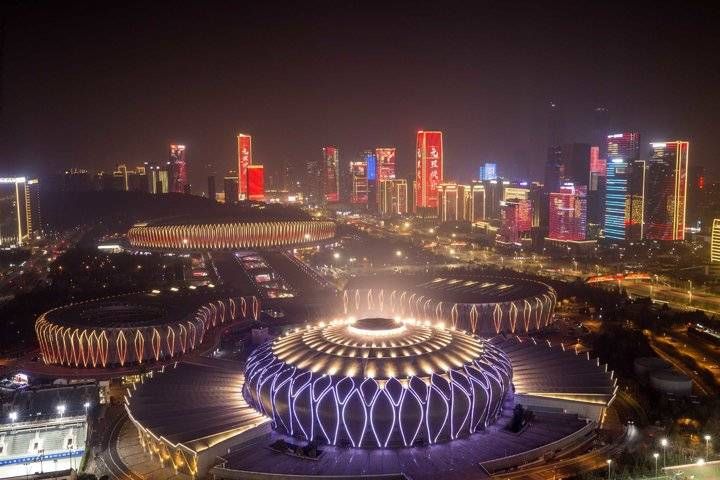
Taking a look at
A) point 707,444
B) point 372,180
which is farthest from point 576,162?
point 707,444

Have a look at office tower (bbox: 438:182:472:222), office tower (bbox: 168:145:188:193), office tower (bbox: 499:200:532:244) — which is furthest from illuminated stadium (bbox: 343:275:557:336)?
office tower (bbox: 168:145:188:193)

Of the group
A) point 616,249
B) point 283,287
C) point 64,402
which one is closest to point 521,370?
point 64,402

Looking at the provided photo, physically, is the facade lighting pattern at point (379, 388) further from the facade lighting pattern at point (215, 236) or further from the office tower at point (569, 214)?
the office tower at point (569, 214)

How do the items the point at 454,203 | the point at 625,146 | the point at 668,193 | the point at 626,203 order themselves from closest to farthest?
1. the point at 668,193
2. the point at 626,203
3. the point at 625,146
4. the point at 454,203

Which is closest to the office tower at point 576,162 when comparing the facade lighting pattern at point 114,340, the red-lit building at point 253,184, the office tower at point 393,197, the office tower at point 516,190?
the office tower at point 516,190

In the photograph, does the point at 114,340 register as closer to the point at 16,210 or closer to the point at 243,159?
the point at 16,210

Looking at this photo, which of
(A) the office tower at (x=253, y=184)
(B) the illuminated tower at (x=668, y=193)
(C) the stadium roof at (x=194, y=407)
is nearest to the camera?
(C) the stadium roof at (x=194, y=407)
